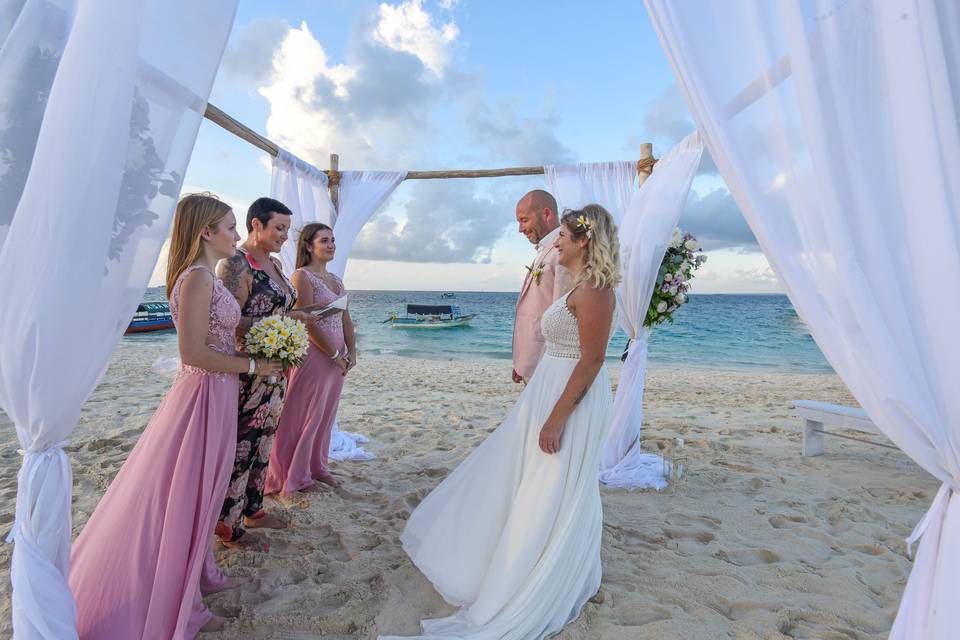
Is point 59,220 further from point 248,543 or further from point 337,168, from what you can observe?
point 337,168

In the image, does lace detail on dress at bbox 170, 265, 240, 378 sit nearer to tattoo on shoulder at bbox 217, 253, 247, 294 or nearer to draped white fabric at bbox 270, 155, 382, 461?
tattoo on shoulder at bbox 217, 253, 247, 294

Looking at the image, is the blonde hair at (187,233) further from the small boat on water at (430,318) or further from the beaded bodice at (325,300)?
the small boat on water at (430,318)

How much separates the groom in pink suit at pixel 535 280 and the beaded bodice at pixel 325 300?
4.95ft

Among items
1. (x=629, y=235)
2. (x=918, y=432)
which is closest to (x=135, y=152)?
(x=918, y=432)

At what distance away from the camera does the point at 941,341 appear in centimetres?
141

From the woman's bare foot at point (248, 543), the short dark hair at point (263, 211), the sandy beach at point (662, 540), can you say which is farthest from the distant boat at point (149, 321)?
the woman's bare foot at point (248, 543)

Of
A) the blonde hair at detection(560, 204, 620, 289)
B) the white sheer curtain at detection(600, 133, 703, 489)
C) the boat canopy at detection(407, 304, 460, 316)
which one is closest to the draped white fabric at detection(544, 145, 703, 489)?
the white sheer curtain at detection(600, 133, 703, 489)

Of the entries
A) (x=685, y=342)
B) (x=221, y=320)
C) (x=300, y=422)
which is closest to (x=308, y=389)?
(x=300, y=422)

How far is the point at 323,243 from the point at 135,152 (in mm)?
2218

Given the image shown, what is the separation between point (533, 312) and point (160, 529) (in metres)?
2.44

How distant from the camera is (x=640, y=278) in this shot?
4.25 meters

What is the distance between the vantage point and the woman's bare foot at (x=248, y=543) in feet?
10.1

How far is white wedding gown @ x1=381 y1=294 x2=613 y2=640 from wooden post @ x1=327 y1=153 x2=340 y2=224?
11.7 ft

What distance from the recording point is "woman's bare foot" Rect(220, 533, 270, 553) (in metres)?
3.08
